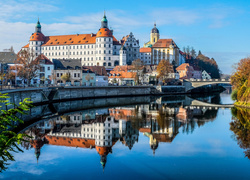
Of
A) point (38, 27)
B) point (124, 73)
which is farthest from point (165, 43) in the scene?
point (38, 27)

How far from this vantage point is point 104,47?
131250mm

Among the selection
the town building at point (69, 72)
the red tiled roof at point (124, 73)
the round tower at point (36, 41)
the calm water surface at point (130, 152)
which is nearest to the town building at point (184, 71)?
the red tiled roof at point (124, 73)

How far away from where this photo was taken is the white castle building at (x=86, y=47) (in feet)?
427

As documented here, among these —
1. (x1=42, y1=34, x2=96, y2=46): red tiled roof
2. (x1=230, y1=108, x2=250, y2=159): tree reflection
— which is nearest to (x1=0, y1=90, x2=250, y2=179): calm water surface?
(x1=230, y1=108, x2=250, y2=159): tree reflection

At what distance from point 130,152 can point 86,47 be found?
117854 millimetres

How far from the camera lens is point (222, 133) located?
29703 mm

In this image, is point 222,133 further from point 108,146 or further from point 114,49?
point 114,49

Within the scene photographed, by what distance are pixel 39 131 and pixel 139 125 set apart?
34.8ft

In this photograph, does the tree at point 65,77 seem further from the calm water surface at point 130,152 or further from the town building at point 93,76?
the calm water surface at point 130,152

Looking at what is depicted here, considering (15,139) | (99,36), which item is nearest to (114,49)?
(99,36)

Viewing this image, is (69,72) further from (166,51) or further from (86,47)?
(166,51)

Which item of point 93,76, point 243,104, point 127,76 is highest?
point 127,76

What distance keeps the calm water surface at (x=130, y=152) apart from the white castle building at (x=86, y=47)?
307ft

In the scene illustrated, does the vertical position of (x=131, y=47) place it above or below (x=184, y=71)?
above
